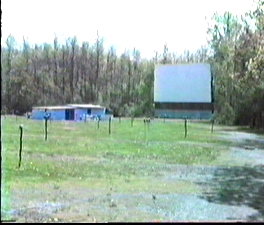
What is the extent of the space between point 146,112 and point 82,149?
156 centimetres

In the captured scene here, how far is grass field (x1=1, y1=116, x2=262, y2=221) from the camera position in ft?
13.7

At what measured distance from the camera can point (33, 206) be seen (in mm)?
3143

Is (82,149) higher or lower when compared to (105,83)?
lower

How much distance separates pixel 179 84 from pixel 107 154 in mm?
2258

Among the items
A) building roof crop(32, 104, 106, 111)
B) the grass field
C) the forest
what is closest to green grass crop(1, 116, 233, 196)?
the grass field

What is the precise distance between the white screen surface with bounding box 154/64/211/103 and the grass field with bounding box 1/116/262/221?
0.58m

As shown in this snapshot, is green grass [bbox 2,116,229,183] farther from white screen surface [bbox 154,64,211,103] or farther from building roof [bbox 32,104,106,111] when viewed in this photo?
white screen surface [bbox 154,64,211,103]

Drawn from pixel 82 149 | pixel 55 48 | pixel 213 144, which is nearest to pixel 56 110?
pixel 55 48

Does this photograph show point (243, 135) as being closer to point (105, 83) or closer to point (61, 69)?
point (105, 83)

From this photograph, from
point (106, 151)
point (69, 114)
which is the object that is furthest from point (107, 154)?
point (69, 114)

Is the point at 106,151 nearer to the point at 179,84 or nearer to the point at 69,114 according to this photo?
the point at 69,114

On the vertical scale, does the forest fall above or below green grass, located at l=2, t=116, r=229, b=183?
above

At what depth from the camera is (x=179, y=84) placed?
13.5ft

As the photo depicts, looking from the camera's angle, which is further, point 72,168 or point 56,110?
point 72,168
